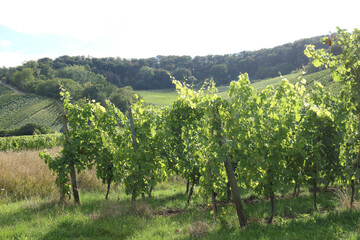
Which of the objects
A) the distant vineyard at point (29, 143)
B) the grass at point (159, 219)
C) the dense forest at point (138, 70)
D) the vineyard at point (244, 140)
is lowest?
the distant vineyard at point (29, 143)

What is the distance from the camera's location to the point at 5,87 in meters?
90.2

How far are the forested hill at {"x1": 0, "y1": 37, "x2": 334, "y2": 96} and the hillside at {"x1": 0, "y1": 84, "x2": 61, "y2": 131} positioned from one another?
554 centimetres

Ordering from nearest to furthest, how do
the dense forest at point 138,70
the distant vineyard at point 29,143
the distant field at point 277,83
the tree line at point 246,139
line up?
1. the tree line at point 246,139
2. the distant vineyard at point 29,143
3. the distant field at point 277,83
4. the dense forest at point 138,70

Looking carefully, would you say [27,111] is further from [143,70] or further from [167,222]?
[167,222]

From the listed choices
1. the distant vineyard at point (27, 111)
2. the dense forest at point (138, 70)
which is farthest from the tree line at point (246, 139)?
the dense forest at point (138, 70)

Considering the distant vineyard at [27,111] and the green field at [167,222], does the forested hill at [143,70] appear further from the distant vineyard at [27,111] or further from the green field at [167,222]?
the green field at [167,222]

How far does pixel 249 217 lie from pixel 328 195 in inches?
129

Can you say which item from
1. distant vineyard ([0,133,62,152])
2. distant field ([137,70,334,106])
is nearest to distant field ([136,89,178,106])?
distant field ([137,70,334,106])

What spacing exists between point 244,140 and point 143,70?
112374 millimetres

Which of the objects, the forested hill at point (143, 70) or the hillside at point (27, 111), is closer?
the hillside at point (27, 111)

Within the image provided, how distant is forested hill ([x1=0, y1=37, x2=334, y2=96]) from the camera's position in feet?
278

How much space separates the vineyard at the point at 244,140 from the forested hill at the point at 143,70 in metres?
70.0

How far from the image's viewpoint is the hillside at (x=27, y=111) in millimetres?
59000

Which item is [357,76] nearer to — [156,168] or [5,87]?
[156,168]
